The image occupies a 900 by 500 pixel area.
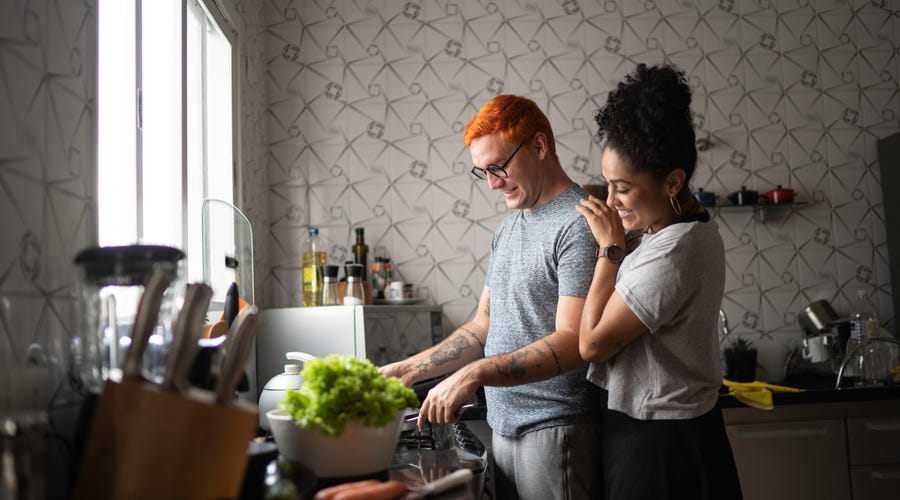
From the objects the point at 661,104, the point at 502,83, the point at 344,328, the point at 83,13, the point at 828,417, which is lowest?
the point at 828,417

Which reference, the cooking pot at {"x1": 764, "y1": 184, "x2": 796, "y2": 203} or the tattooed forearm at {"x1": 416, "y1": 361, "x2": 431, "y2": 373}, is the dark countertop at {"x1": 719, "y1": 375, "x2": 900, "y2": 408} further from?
the tattooed forearm at {"x1": 416, "y1": 361, "x2": 431, "y2": 373}

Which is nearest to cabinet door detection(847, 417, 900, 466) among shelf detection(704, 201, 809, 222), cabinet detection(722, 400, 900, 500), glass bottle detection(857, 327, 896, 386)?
cabinet detection(722, 400, 900, 500)

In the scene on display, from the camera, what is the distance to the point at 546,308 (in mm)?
1743

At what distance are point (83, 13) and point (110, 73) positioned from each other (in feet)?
1.34

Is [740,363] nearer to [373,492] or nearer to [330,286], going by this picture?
[330,286]

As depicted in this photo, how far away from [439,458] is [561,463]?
0.96 feet

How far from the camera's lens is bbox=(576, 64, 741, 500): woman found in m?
1.47

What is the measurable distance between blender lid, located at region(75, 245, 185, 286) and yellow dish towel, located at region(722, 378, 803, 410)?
2.08m

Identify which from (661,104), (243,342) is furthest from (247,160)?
(243,342)

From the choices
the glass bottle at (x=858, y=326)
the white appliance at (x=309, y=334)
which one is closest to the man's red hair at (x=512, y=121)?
the white appliance at (x=309, y=334)

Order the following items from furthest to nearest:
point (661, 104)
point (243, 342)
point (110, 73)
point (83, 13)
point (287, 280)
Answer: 1. point (287, 280)
2. point (110, 73)
3. point (661, 104)
4. point (83, 13)
5. point (243, 342)

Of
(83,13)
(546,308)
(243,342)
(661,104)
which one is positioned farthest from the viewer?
(546,308)

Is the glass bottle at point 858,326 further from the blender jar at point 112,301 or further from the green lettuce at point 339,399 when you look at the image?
the blender jar at point 112,301

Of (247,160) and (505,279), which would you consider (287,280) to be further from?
(505,279)
